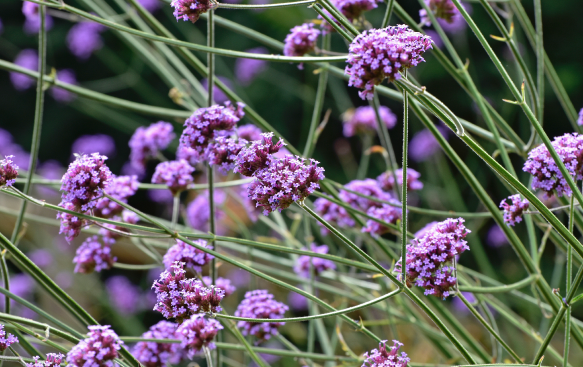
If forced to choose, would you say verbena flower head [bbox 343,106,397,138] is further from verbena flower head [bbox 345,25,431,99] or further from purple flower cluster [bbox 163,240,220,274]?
verbena flower head [bbox 345,25,431,99]

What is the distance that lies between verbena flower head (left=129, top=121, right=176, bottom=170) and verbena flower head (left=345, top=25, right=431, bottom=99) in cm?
98

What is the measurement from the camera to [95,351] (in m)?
0.84

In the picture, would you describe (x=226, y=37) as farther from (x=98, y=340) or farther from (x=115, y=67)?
(x=98, y=340)

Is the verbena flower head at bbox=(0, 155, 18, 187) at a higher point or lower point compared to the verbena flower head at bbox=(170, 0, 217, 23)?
lower

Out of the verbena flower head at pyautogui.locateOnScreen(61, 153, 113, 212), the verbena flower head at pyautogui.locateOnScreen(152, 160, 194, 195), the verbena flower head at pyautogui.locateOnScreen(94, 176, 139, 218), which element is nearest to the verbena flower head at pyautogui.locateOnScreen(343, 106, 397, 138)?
the verbena flower head at pyautogui.locateOnScreen(152, 160, 194, 195)

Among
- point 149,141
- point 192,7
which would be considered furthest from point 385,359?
point 149,141

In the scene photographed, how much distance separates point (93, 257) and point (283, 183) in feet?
2.23

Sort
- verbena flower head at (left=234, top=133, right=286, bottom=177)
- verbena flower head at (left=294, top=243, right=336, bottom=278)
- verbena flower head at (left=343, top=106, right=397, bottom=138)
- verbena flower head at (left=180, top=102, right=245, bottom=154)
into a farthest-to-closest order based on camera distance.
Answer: verbena flower head at (left=343, top=106, right=397, bottom=138) < verbena flower head at (left=294, top=243, right=336, bottom=278) < verbena flower head at (left=180, top=102, right=245, bottom=154) < verbena flower head at (left=234, top=133, right=286, bottom=177)

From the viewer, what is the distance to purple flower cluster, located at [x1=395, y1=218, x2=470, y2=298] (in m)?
0.93

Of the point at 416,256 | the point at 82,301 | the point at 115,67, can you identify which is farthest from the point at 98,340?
the point at 115,67

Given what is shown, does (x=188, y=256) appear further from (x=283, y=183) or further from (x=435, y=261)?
(x=435, y=261)

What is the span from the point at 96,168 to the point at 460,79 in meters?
0.84

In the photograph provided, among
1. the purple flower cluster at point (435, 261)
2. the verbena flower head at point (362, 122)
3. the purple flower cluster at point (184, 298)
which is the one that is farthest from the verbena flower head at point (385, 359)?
the verbena flower head at point (362, 122)

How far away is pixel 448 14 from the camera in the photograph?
4.47ft
